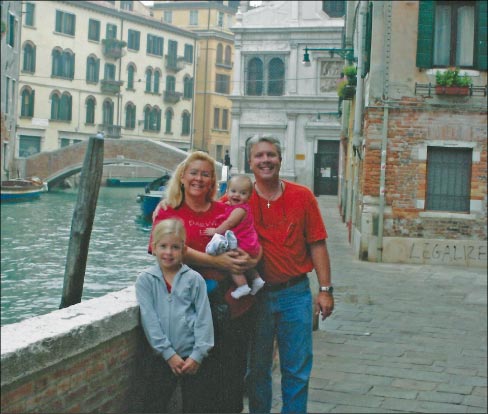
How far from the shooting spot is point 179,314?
12.0 ft

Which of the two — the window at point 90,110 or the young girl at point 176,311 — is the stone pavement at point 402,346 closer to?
the young girl at point 176,311

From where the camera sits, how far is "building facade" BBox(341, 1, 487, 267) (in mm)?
13039

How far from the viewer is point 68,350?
11.4 ft

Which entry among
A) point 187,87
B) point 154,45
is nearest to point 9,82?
point 154,45

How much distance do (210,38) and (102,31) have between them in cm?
951

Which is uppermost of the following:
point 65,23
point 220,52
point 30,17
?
point 220,52

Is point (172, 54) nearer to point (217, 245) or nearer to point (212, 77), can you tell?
point (212, 77)

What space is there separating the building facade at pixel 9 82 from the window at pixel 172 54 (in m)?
24.0

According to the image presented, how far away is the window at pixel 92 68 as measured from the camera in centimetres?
4766

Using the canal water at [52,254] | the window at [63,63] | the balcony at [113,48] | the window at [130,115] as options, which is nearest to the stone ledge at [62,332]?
the canal water at [52,254]

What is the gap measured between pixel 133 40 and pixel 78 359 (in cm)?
4904

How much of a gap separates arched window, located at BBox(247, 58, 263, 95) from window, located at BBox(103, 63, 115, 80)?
15256mm

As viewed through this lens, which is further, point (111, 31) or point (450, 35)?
point (111, 31)

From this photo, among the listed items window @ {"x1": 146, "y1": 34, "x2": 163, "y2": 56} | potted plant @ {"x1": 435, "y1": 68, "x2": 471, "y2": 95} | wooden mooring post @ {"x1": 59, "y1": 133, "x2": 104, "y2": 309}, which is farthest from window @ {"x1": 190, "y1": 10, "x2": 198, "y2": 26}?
wooden mooring post @ {"x1": 59, "y1": 133, "x2": 104, "y2": 309}
